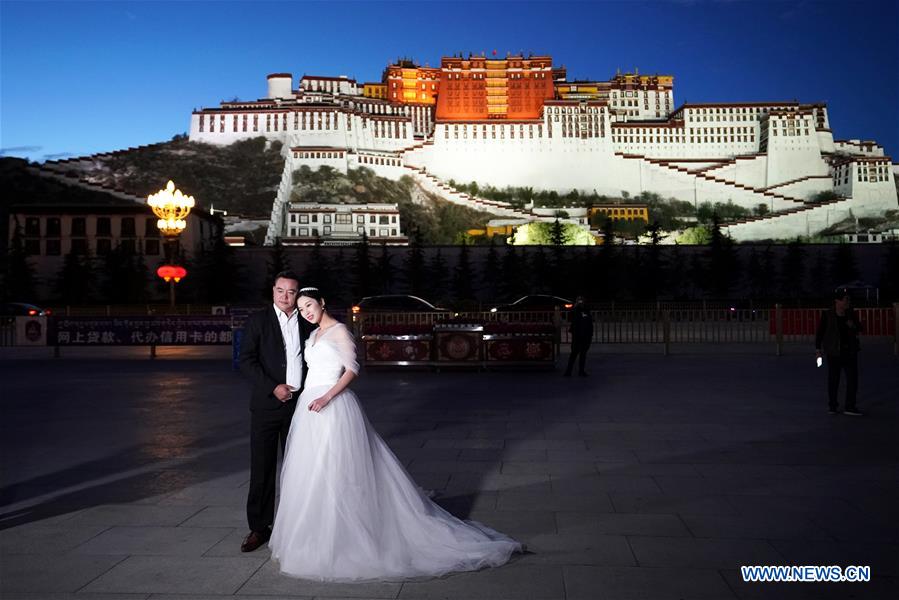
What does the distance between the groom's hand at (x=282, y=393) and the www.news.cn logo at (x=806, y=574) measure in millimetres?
2915

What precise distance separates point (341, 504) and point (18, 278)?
161ft

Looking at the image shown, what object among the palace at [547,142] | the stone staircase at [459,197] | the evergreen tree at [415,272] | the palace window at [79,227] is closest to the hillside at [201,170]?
the palace at [547,142]

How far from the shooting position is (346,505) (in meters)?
4.60

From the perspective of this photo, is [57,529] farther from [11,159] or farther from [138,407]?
[11,159]

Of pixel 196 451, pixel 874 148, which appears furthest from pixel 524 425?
pixel 874 148

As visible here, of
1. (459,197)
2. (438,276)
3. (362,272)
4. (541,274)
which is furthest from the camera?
(459,197)

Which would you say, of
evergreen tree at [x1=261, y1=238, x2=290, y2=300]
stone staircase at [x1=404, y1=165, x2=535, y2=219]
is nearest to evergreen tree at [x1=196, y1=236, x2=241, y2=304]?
evergreen tree at [x1=261, y1=238, x2=290, y2=300]

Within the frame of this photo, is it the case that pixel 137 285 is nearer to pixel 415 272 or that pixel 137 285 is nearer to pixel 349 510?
pixel 415 272

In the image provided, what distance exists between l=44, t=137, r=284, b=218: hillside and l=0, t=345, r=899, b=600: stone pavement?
251 feet

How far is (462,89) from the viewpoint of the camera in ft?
353

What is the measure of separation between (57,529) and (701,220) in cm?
8995

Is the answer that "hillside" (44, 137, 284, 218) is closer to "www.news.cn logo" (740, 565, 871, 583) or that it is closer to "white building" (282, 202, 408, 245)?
"white building" (282, 202, 408, 245)

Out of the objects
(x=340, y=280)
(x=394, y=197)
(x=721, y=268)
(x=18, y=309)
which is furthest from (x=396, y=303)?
(x=394, y=197)

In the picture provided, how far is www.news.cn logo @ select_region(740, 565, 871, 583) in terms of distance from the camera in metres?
4.42
